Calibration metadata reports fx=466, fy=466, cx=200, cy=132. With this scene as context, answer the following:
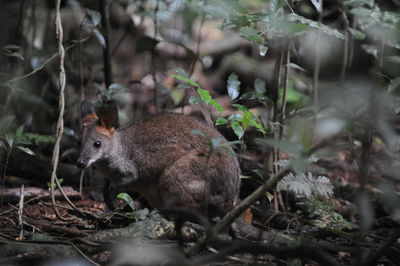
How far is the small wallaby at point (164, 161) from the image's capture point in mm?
4617

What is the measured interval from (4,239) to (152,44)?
3.34 metres

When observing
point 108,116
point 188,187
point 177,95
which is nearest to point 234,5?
point 188,187

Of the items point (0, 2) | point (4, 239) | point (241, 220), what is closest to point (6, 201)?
point (4, 239)

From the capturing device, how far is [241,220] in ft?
15.0

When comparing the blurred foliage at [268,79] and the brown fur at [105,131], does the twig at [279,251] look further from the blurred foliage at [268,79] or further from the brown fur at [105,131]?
the brown fur at [105,131]

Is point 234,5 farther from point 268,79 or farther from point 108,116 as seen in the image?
point 268,79

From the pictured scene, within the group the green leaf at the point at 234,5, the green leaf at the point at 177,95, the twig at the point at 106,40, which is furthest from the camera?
the green leaf at the point at 177,95

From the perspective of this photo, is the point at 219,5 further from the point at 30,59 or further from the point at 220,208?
the point at 30,59

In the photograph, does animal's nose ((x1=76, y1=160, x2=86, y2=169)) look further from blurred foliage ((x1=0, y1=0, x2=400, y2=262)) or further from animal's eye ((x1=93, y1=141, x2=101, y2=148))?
blurred foliage ((x1=0, y1=0, x2=400, y2=262))

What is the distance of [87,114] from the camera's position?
216 inches

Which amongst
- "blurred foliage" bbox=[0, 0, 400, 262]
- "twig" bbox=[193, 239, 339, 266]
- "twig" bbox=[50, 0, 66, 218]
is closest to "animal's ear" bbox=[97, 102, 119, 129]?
"blurred foliage" bbox=[0, 0, 400, 262]

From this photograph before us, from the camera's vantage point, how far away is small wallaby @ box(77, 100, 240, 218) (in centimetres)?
462

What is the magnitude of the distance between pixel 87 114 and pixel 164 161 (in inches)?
46.5

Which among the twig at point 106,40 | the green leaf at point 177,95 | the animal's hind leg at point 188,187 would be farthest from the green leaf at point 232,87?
the green leaf at point 177,95
